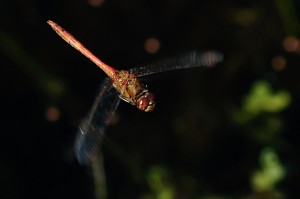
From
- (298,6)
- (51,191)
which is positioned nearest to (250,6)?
(298,6)

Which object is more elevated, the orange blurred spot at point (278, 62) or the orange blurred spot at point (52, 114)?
the orange blurred spot at point (278, 62)

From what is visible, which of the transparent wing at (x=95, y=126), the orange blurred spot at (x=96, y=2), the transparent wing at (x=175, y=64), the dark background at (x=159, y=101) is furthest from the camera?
the orange blurred spot at (x=96, y=2)

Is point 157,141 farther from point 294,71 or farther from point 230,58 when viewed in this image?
point 294,71

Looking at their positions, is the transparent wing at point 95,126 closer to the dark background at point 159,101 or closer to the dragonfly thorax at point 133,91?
the dragonfly thorax at point 133,91

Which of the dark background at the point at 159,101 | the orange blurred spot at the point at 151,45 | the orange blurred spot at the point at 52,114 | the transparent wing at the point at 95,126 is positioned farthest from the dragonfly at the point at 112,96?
the orange blurred spot at the point at 151,45

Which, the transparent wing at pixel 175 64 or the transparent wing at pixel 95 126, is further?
the transparent wing at pixel 175 64

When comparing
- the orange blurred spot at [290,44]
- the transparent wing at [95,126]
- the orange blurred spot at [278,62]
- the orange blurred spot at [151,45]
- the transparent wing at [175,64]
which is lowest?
the transparent wing at [95,126]

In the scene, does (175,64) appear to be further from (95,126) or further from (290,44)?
(290,44)
